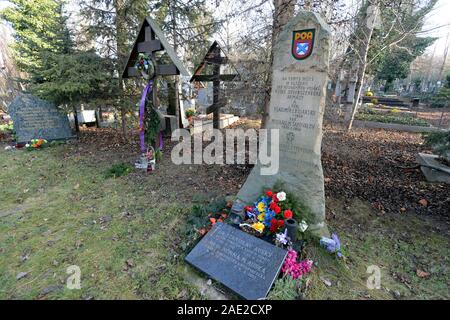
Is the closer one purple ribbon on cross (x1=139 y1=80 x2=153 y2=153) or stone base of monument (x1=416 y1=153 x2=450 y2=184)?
stone base of monument (x1=416 y1=153 x2=450 y2=184)

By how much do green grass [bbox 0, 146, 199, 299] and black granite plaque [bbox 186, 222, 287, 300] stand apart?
32 cm

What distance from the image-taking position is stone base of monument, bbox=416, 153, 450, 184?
5.01 metres

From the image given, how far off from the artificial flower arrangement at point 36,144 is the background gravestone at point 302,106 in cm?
763

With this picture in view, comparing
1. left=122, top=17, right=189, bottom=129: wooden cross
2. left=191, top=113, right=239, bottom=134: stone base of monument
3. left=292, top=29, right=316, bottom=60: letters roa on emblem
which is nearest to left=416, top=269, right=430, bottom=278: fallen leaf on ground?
left=292, top=29, right=316, bottom=60: letters roa on emblem

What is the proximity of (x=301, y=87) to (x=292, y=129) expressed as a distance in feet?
1.97

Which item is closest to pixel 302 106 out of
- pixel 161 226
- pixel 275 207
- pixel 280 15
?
pixel 275 207

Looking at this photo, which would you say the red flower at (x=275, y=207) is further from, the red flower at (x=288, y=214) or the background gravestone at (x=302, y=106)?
the background gravestone at (x=302, y=106)

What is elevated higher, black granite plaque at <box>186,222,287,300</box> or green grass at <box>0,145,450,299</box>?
black granite plaque at <box>186,222,287,300</box>

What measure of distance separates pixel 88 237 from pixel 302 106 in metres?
3.62

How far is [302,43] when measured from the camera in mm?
3197

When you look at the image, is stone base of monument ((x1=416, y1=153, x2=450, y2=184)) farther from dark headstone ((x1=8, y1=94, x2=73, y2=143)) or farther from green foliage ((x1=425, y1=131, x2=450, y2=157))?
dark headstone ((x1=8, y1=94, x2=73, y2=143))

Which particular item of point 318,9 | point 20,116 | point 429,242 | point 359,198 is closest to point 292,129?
point 359,198

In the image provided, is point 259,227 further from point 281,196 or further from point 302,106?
point 302,106

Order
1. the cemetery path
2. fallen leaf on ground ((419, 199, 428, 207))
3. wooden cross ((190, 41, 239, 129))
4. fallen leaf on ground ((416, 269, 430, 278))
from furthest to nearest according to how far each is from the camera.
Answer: wooden cross ((190, 41, 239, 129)) < fallen leaf on ground ((419, 199, 428, 207)) < fallen leaf on ground ((416, 269, 430, 278)) < the cemetery path
